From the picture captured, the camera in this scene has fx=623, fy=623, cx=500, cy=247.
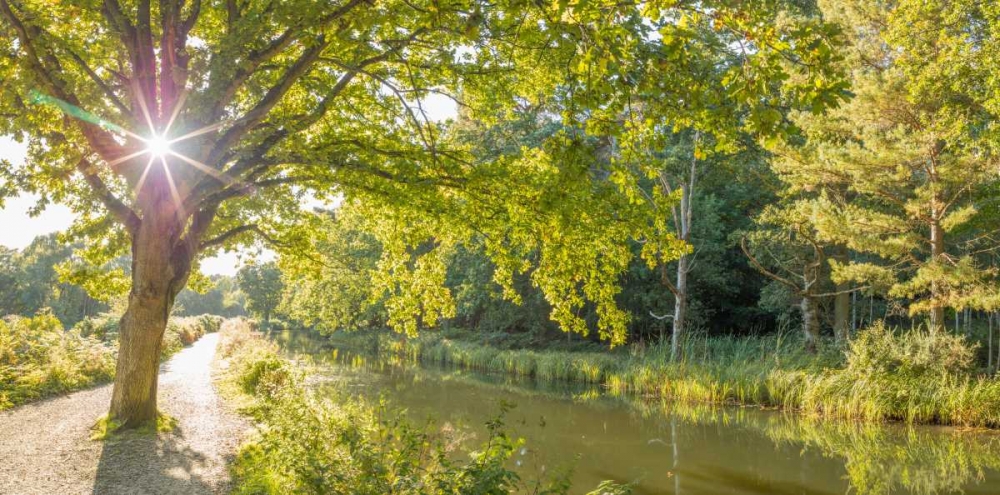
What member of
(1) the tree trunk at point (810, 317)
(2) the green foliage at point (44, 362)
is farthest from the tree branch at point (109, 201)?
(1) the tree trunk at point (810, 317)

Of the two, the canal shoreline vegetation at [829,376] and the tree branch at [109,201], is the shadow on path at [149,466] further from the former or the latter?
the canal shoreline vegetation at [829,376]

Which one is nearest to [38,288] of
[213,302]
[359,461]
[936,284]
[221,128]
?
[213,302]

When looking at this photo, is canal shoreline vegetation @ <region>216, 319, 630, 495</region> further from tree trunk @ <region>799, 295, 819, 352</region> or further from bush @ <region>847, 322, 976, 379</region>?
tree trunk @ <region>799, 295, 819, 352</region>

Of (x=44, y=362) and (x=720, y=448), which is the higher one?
(x=44, y=362)

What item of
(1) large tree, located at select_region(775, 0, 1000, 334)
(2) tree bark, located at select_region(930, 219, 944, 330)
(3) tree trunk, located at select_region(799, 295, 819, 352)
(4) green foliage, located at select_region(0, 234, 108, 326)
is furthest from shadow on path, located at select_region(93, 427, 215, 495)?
(4) green foliage, located at select_region(0, 234, 108, 326)

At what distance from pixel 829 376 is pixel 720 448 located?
575 cm

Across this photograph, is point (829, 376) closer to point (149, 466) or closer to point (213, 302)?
point (149, 466)

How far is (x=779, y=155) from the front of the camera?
1778 centimetres

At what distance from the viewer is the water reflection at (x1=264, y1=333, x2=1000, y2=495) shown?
913 centimetres

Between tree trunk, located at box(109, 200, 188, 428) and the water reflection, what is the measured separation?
4.53 meters

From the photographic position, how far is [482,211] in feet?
31.6

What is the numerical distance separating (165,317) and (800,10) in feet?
71.3

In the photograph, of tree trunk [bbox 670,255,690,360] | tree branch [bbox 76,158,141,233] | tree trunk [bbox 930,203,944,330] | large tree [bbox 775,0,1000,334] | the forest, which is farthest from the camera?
tree trunk [bbox 670,255,690,360]

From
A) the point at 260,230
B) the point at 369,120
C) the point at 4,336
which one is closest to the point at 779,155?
the point at 369,120
